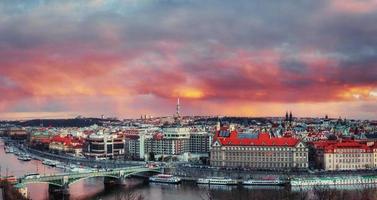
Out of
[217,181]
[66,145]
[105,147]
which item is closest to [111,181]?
[217,181]

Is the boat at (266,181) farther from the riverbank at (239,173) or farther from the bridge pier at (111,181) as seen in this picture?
the bridge pier at (111,181)

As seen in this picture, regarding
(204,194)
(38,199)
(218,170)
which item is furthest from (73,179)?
(218,170)

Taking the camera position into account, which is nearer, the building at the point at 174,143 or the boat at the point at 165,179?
the boat at the point at 165,179

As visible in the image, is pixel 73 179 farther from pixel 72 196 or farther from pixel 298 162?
pixel 298 162

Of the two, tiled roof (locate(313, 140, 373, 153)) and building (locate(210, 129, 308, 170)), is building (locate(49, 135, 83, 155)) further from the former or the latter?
tiled roof (locate(313, 140, 373, 153))

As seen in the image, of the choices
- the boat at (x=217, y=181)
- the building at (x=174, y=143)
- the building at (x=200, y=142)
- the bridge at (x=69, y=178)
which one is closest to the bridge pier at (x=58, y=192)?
the bridge at (x=69, y=178)

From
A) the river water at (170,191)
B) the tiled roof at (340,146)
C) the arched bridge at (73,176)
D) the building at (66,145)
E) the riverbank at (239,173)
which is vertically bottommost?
the river water at (170,191)

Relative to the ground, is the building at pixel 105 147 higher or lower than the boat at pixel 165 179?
higher
